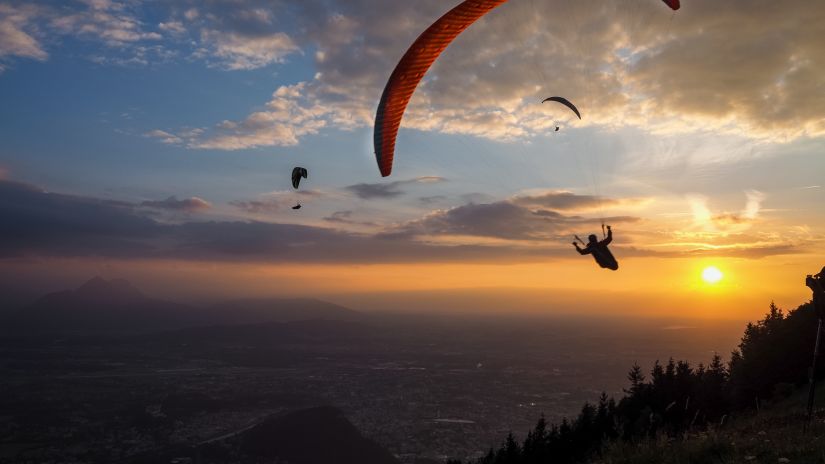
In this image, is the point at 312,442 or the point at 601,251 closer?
the point at 601,251

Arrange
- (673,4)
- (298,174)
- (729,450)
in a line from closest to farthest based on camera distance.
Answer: (729,450), (673,4), (298,174)

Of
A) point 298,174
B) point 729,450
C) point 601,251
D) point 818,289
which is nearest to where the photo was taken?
point 729,450

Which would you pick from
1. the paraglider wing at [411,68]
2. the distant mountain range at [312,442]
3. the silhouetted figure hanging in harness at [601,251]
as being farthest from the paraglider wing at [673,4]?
the distant mountain range at [312,442]

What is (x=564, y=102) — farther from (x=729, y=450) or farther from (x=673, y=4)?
(x=729, y=450)

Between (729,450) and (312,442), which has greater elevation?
(729,450)

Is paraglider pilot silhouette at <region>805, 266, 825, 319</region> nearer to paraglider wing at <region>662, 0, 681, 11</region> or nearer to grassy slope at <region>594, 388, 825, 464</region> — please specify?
grassy slope at <region>594, 388, 825, 464</region>

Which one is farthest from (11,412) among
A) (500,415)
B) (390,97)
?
(390,97)

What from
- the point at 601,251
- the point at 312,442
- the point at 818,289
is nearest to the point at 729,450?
the point at 818,289

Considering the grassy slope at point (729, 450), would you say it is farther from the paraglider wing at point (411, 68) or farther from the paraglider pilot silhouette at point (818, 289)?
the paraglider wing at point (411, 68)

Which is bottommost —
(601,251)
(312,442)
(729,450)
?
(312,442)
